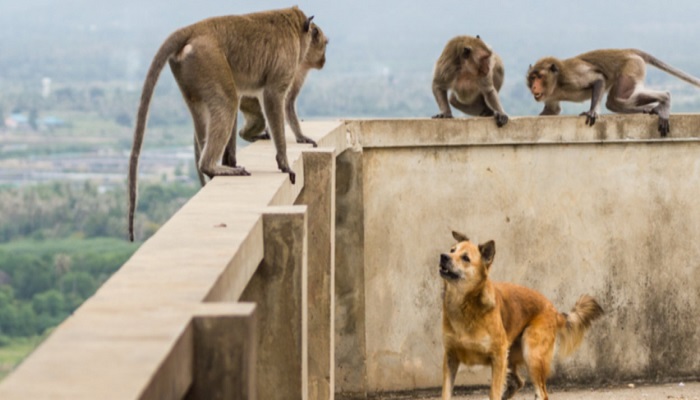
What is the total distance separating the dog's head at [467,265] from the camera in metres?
7.70

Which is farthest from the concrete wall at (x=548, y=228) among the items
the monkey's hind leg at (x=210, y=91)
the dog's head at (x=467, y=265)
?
the monkey's hind leg at (x=210, y=91)

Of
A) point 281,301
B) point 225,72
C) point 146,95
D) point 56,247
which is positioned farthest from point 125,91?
point 281,301

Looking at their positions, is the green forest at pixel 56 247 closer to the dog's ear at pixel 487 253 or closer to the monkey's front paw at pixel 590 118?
the monkey's front paw at pixel 590 118

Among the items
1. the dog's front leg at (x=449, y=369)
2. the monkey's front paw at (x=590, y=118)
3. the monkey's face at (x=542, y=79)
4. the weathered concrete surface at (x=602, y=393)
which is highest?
the monkey's face at (x=542, y=79)

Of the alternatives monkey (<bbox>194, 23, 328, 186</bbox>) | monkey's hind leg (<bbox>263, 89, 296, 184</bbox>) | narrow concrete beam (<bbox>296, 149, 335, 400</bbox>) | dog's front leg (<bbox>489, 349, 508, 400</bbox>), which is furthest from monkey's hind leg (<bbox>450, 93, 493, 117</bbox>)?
monkey's hind leg (<bbox>263, 89, 296, 184</bbox>)

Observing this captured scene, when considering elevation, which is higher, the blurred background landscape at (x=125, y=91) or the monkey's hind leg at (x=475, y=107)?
the monkey's hind leg at (x=475, y=107)

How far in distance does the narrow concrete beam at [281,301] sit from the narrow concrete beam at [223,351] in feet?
4.91

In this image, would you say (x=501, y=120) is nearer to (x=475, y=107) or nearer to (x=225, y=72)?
(x=475, y=107)

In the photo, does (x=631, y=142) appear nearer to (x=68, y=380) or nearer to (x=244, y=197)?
A: (x=244, y=197)

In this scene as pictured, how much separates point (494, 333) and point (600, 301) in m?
2.44

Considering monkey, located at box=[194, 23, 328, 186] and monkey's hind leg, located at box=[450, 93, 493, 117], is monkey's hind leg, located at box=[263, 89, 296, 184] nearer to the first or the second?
monkey, located at box=[194, 23, 328, 186]

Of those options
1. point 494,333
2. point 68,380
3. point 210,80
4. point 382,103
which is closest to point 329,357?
point 494,333

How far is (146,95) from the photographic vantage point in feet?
20.2

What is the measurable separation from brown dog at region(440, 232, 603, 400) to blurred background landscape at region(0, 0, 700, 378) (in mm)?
2260
